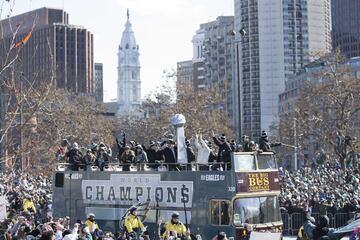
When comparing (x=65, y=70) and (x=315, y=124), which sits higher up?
(x=65, y=70)

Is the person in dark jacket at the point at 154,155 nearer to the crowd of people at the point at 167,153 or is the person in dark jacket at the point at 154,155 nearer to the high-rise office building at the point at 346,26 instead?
the crowd of people at the point at 167,153

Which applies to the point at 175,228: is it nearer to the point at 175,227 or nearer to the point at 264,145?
the point at 175,227

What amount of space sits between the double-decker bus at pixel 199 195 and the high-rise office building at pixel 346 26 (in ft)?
372

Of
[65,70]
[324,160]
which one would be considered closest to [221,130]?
[324,160]

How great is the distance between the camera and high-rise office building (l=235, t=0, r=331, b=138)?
5522 inches

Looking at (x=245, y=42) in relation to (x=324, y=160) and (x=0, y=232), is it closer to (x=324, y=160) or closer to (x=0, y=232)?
(x=324, y=160)

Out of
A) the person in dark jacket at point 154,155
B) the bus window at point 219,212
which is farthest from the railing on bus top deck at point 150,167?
the bus window at point 219,212

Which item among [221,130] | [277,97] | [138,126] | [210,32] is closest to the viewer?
[221,130]

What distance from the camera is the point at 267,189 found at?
22.2 metres

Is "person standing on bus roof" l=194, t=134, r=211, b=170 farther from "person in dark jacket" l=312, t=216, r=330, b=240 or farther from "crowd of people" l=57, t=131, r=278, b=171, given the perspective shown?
"person in dark jacket" l=312, t=216, r=330, b=240

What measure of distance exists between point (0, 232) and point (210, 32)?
148 metres

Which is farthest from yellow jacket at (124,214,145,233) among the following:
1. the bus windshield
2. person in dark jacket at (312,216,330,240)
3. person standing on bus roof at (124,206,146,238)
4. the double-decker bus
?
person in dark jacket at (312,216,330,240)

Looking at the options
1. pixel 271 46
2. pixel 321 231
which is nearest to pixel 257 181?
pixel 321 231

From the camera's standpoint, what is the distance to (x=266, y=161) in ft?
73.4
